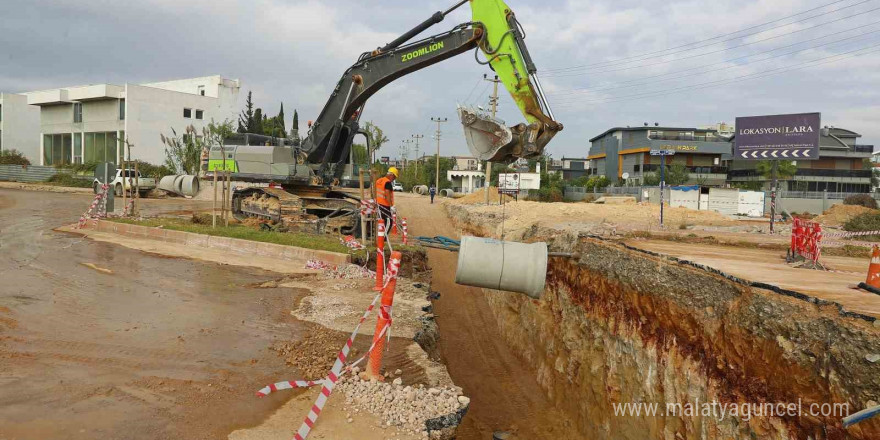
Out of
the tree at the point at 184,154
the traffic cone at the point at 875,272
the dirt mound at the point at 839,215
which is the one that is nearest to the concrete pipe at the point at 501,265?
the traffic cone at the point at 875,272

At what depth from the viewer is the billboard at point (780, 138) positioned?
15789 mm

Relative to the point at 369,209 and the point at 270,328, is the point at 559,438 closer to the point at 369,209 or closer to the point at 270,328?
the point at 270,328

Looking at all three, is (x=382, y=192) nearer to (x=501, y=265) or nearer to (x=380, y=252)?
(x=380, y=252)

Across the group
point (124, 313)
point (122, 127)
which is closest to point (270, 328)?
point (124, 313)

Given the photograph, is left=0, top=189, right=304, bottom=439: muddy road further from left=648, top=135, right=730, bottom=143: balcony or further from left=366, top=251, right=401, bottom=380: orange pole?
left=648, top=135, right=730, bottom=143: balcony

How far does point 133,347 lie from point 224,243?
24.4 feet

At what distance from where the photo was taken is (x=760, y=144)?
16.5 metres

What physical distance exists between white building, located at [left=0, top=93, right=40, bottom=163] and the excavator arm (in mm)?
48532

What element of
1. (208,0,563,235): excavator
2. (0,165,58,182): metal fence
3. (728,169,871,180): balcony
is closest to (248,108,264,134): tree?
(0,165,58,182): metal fence

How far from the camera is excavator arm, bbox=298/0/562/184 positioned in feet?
27.7

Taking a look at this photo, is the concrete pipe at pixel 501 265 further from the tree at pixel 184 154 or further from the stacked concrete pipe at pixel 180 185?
the tree at pixel 184 154

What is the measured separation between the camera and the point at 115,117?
4194cm

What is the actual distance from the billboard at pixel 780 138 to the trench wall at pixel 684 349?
9.67 meters

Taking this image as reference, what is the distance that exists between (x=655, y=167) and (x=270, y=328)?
189 feet
